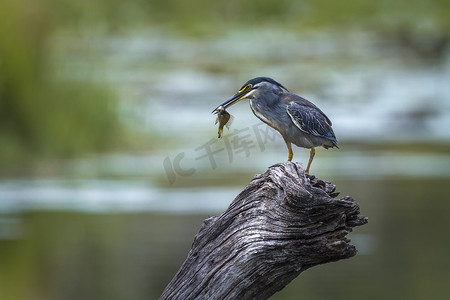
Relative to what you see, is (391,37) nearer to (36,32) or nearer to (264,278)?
(36,32)

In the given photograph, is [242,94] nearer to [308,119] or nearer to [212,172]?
[308,119]

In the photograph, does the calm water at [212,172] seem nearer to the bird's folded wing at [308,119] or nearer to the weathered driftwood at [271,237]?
the bird's folded wing at [308,119]

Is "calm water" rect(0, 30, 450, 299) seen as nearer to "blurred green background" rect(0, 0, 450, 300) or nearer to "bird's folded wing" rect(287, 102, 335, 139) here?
"blurred green background" rect(0, 0, 450, 300)

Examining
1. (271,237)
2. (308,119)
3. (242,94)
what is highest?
(242,94)

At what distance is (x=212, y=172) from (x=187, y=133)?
1964mm

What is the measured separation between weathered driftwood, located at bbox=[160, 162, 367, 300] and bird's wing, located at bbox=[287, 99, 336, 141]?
0.56m

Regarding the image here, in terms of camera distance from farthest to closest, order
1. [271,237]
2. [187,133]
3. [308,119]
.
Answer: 1. [187,133]
2. [308,119]
3. [271,237]

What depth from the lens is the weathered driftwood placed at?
4035mm

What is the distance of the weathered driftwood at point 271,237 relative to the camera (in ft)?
13.2

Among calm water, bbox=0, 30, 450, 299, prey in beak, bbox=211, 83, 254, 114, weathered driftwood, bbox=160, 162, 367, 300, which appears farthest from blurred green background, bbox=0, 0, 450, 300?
weathered driftwood, bbox=160, 162, 367, 300

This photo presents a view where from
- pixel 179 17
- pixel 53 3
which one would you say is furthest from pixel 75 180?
pixel 179 17

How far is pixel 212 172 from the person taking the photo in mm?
15523

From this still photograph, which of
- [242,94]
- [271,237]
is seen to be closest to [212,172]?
[242,94]

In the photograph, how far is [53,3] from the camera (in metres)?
17.5
